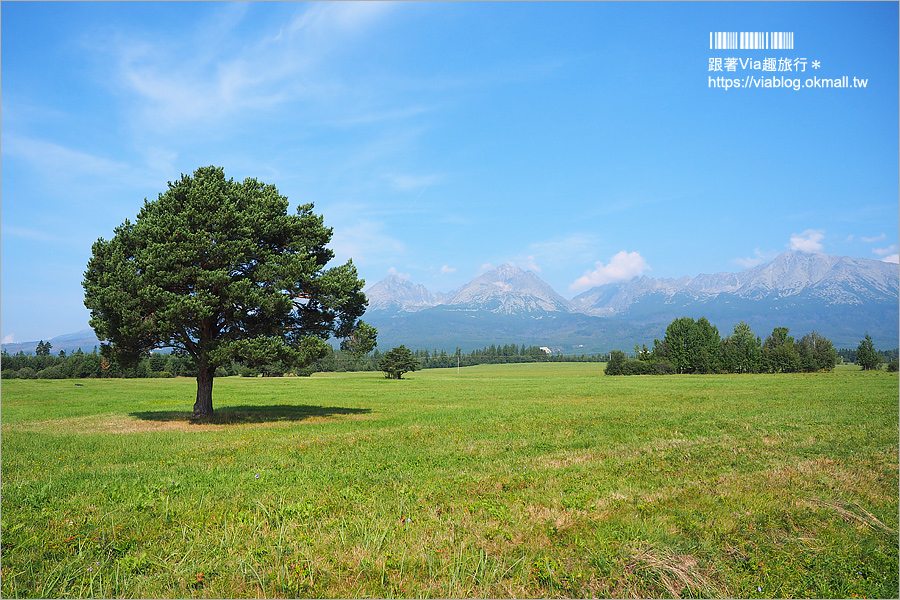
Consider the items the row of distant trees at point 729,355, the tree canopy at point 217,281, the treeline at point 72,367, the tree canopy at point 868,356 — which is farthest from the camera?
the row of distant trees at point 729,355

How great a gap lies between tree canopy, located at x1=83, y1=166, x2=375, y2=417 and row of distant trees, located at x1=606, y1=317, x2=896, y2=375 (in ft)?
347

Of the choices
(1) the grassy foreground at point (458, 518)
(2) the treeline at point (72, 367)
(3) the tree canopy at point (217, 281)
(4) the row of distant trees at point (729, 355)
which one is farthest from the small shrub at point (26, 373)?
(4) the row of distant trees at point (729, 355)

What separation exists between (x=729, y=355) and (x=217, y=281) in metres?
130

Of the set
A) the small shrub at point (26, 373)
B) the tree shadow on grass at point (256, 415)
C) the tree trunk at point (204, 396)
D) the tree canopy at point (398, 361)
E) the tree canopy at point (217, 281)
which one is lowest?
the small shrub at point (26, 373)

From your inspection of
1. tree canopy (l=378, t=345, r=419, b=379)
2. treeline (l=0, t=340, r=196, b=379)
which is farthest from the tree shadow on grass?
treeline (l=0, t=340, r=196, b=379)

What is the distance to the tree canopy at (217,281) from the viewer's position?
21.3m

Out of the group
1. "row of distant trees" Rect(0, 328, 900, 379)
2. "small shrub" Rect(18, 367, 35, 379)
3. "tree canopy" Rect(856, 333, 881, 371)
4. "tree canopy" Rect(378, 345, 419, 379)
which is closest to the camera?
"small shrub" Rect(18, 367, 35, 379)

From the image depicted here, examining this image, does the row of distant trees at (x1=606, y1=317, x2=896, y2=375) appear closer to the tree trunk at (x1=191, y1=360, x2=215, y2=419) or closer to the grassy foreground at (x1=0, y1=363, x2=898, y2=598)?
the tree trunk at (x1=191, y1=360, x2=215, y2=419)

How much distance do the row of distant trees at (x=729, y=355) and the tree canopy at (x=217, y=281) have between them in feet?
347

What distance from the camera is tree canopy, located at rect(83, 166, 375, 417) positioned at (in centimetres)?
2128

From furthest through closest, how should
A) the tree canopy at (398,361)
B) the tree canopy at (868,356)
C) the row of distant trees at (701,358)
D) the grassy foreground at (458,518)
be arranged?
the tree canopy at (868,356), the row of distant trees at (701,358), the tree canopy at (398,361), the grassy foreground at (458,518)

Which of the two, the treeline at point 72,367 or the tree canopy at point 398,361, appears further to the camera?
the tree canopy at point 398,361

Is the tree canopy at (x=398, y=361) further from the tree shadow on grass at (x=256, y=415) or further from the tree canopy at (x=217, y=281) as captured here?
the tree canopy at (x=217, y=281)

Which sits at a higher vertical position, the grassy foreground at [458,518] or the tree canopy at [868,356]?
the grassy foreground at [458,518]
